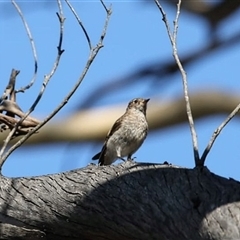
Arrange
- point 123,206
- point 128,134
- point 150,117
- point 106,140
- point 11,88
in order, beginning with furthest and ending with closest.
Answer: point 128,134, point 106,140, point 150,117, point 11,88, point 123,206

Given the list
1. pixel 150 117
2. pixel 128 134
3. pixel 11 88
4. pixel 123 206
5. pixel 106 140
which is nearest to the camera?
pixel 123 206

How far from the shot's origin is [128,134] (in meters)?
4.89

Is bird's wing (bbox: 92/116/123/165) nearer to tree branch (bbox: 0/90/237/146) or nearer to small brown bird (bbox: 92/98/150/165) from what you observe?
small brown bird (bbox: 92/98/150/165)

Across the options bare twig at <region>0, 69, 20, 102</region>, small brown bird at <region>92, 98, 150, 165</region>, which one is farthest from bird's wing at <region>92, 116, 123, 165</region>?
bare twig at <region>0, 69, 20, 102</region>

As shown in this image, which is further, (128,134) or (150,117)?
(128,134)

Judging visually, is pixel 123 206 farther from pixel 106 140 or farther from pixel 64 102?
pixel 106 140

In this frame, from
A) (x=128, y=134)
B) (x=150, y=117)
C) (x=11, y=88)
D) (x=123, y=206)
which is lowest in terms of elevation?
(x=123, y=206)

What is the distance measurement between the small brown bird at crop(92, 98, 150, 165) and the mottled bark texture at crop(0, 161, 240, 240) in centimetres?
222

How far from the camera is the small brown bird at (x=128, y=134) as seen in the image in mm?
4730

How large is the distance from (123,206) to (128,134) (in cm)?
253

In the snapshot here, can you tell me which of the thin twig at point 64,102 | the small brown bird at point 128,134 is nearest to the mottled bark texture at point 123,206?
the thin twig at point 64,102

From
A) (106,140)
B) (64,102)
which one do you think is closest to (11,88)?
(64,102)

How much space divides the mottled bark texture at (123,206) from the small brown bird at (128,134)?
2.22m

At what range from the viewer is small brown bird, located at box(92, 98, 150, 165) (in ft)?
15.5
